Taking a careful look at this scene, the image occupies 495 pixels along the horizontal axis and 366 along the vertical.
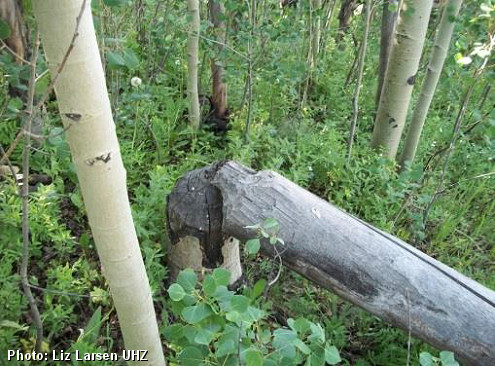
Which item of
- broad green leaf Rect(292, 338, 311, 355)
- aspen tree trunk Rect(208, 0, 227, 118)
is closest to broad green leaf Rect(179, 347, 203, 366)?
broad green leaf Rect(292, 338, 311, 355)

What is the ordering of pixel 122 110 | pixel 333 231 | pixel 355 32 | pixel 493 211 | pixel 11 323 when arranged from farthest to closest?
pixel 355 32, pixel 493 211, pixel 122 110, pixel 333 231, pixel 11 323

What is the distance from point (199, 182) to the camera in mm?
2193

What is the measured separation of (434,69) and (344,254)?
175 cm

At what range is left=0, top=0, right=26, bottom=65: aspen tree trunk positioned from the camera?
2.78 metres

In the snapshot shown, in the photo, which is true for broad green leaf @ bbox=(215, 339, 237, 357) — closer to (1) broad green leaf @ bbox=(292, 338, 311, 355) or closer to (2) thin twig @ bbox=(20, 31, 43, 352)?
(1) broad green leaf @ bbox=(292, 338, 311, 355)

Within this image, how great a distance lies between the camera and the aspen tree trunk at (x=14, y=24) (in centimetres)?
278

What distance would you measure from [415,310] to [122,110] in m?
2.06

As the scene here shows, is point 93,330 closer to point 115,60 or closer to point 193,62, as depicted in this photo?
point 115,60

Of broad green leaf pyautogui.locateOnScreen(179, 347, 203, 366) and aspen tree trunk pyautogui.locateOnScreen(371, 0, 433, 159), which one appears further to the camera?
aspen tree trunk pyautogui.locateOnScreen(371, 0, 433, 159)

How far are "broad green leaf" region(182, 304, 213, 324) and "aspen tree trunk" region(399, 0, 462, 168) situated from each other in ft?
7.51

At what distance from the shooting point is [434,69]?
122 inches

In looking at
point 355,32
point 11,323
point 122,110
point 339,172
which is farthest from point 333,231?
point 355,32

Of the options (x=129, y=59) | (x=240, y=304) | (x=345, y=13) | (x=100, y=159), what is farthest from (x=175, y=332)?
(x=345, y=13)

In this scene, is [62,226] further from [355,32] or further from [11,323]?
[355,32]
